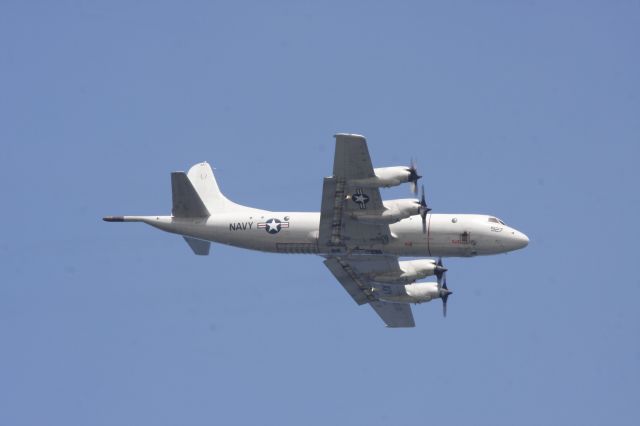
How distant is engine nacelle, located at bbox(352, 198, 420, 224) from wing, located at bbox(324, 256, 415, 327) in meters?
4.29

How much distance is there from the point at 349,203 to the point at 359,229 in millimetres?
1989

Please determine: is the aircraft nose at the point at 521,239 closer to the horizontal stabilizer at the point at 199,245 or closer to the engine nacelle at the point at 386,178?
the engine nacelle at the point at 386,178

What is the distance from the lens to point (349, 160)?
189 feet

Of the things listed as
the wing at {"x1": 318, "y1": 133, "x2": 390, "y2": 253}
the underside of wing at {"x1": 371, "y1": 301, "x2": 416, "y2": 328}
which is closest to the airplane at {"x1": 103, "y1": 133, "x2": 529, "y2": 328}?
the wing at {"x1": 318, "y1": 133, "x2": 390, "y2": 253}

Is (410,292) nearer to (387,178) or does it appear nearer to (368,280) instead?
(368,280)

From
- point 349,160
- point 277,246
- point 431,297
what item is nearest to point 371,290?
point 431,297

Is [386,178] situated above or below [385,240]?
above

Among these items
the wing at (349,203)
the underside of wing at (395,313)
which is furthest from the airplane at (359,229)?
the underside of wing at (395,313)

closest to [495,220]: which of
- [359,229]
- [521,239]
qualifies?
[521,239]

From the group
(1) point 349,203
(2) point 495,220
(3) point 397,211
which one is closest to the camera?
(3) point 397,211

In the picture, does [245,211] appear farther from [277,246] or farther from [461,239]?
[461,239]

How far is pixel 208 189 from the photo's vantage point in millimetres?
67938

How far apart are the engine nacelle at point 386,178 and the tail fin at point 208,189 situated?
33.2ft

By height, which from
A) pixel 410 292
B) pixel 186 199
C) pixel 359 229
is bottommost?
pixel 410 292
